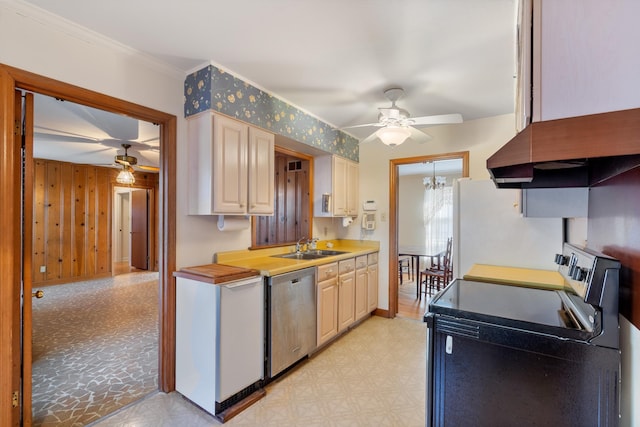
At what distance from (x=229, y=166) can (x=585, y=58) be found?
203 centimetres

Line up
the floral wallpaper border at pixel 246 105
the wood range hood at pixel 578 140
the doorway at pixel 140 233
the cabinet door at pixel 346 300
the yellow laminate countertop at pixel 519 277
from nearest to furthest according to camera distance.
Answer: the wood range hood at pixel 578 140 < the yellow laminate countertop at pixel 519 277 < the floral wallpaper border at pixel 246 105 < the cabinet door at pixel 346 300 < the doorway at pixel 140 233

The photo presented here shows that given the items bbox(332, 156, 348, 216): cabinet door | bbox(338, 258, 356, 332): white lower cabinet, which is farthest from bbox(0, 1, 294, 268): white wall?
bbox(332, 156, 348, 216): cabinet door

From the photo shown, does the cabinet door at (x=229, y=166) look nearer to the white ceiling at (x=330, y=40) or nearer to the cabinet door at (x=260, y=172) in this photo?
the cabinet door at (x=260, y=172)

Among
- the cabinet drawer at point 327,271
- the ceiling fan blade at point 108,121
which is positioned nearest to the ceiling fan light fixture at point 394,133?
the cabinet drawer at point 327,271

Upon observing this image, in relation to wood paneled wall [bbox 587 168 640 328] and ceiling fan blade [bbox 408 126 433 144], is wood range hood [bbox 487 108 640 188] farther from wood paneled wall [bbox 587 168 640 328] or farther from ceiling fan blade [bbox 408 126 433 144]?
ceiling fan blade [bbox 408 126 433 144]

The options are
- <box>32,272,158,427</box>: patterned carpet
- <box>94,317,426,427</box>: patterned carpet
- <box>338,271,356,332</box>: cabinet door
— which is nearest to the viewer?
<box>94,317,426,427</box>: patterned carpet

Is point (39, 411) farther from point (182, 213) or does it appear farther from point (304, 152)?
point (304, 152)

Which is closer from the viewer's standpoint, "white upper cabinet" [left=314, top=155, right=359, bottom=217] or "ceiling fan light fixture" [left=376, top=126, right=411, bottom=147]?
"ceiling fan light fixture" [left=376, top=126, right=411, bottom=147]

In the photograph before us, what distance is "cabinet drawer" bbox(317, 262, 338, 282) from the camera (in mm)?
2783

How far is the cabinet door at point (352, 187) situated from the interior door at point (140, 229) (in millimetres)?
5385

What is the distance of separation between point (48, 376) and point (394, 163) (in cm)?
403

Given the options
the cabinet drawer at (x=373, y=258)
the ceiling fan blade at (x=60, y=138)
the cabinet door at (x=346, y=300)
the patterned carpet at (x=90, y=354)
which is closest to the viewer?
the patterned carpet at (x=90, y=354)

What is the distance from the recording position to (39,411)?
197 cm

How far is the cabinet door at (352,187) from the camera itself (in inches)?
155
